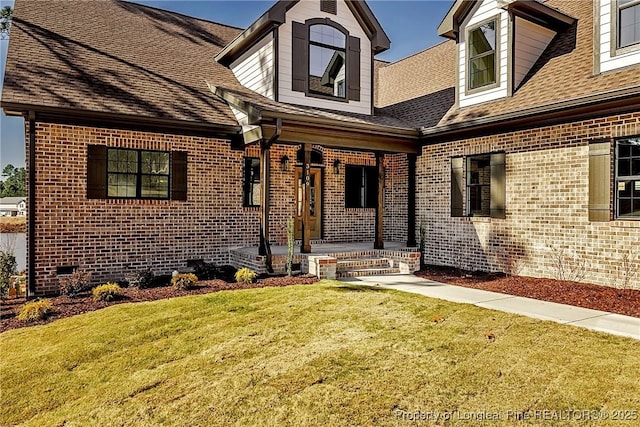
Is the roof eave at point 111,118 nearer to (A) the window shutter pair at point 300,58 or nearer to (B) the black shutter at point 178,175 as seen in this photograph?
(B) the black shutter at point 178,175

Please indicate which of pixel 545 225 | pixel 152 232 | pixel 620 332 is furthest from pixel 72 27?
pixel 620 332

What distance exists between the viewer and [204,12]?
14.7 metres

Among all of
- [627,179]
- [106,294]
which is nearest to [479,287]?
[627,179]

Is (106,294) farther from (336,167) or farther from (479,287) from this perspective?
(336,167)

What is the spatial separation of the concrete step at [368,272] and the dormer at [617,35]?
5.58m

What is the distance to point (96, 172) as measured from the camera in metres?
8.95

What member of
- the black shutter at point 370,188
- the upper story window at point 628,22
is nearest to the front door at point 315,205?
the black shutter at point 370,188

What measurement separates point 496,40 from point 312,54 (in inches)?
174

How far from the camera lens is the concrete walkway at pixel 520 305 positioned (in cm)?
554

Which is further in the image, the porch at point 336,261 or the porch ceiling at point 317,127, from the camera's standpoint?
the porch at point 336,261

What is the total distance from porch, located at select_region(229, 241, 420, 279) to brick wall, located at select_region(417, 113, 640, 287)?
4.48ft

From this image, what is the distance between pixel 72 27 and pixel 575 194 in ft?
39.9

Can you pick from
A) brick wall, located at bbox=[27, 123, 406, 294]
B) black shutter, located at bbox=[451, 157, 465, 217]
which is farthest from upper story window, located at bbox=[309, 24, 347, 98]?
black shutter, located at bbox=[451, 157, 465, 217]

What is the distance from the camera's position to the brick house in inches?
316
